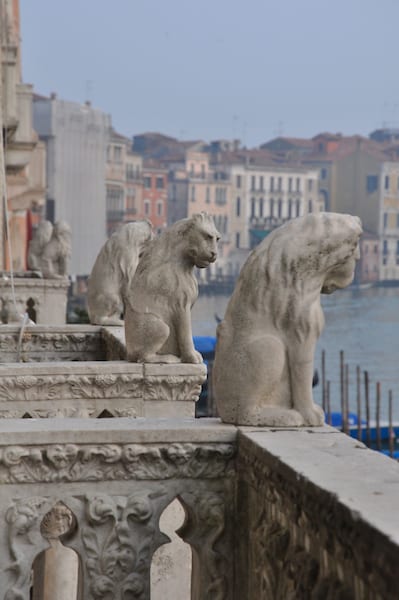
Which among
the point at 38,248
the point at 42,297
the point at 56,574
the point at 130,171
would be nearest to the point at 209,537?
the point at 56,574

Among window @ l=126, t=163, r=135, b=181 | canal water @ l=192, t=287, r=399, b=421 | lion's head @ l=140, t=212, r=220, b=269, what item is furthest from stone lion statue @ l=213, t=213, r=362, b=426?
window @ l=126, t=163, r=135, b=181

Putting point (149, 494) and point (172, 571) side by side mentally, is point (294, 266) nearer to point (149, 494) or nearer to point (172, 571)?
point (149, 494)

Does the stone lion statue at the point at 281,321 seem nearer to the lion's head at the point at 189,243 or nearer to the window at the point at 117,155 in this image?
the lion's head at the point at 189,243

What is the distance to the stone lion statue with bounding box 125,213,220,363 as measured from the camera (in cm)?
674

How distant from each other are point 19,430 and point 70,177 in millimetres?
62760

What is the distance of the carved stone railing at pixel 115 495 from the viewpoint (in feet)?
13.1

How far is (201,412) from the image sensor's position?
1308 inches

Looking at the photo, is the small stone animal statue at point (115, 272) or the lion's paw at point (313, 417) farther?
the small stone animal statue at point (115, 272)

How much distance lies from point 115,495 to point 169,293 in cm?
293

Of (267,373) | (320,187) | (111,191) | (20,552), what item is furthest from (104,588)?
(320,187)

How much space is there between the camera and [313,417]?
419 cm

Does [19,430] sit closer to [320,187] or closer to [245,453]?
[245,453]

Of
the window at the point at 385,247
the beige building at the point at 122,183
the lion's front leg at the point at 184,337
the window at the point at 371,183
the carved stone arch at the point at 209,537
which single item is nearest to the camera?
the carved stone arch at the point at 209,537

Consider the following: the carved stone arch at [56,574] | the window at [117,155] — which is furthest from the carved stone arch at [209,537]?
the window at [117,155]
